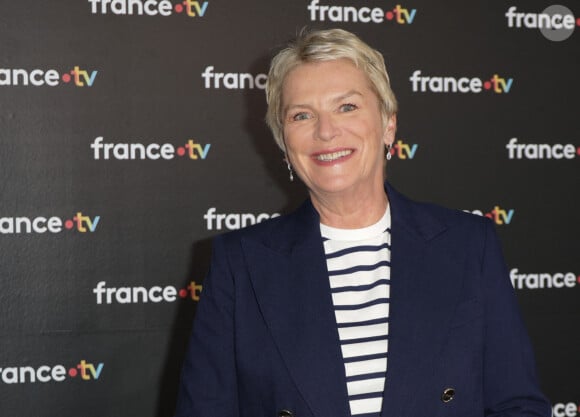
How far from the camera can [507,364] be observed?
5.52 ft

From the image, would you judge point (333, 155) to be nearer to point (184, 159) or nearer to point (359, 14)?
point (184, 159)

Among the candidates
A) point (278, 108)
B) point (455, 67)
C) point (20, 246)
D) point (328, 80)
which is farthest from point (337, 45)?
point (20, 246)

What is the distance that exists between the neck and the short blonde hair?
0.21 m

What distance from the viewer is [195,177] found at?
297 centimetres

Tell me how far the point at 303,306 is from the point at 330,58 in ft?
2.11

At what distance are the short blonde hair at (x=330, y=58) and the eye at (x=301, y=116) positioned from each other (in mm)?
66

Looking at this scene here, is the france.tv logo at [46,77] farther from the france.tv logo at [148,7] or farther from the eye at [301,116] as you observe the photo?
the eye at [301,116]

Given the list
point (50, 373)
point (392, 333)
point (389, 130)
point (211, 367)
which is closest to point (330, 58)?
point (389, 130)

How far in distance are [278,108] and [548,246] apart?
71.3 inches

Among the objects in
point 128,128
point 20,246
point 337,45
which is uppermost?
point 128,128

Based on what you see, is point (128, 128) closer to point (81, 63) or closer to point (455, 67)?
point (81, 63)

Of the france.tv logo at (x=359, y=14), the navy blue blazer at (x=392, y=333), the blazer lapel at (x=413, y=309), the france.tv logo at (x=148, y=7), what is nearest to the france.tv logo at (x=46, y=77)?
the france.tv logo at (x=148, y=7)

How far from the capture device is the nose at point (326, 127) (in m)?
1.77

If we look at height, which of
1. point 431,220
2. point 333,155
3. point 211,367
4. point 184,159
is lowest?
point 211,367
